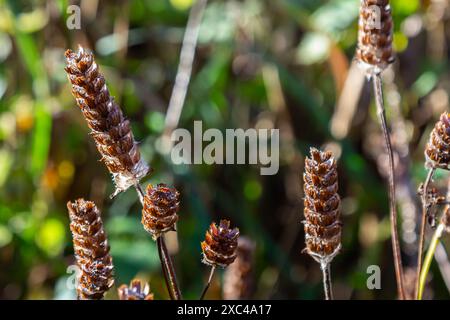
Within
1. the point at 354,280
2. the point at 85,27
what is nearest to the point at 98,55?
the point at 85,27

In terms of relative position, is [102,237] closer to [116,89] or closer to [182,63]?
[182,63]

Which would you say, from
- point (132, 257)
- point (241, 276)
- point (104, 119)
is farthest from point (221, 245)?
point (132, 257)

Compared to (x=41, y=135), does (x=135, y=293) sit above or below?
below

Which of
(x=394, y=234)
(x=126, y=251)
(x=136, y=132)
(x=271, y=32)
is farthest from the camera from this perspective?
(x=271, y=32)

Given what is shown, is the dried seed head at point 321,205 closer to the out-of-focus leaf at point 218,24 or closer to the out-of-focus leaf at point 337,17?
the out-of-focus leaf at point 337,17

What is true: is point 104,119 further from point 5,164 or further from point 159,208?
point 5,164
